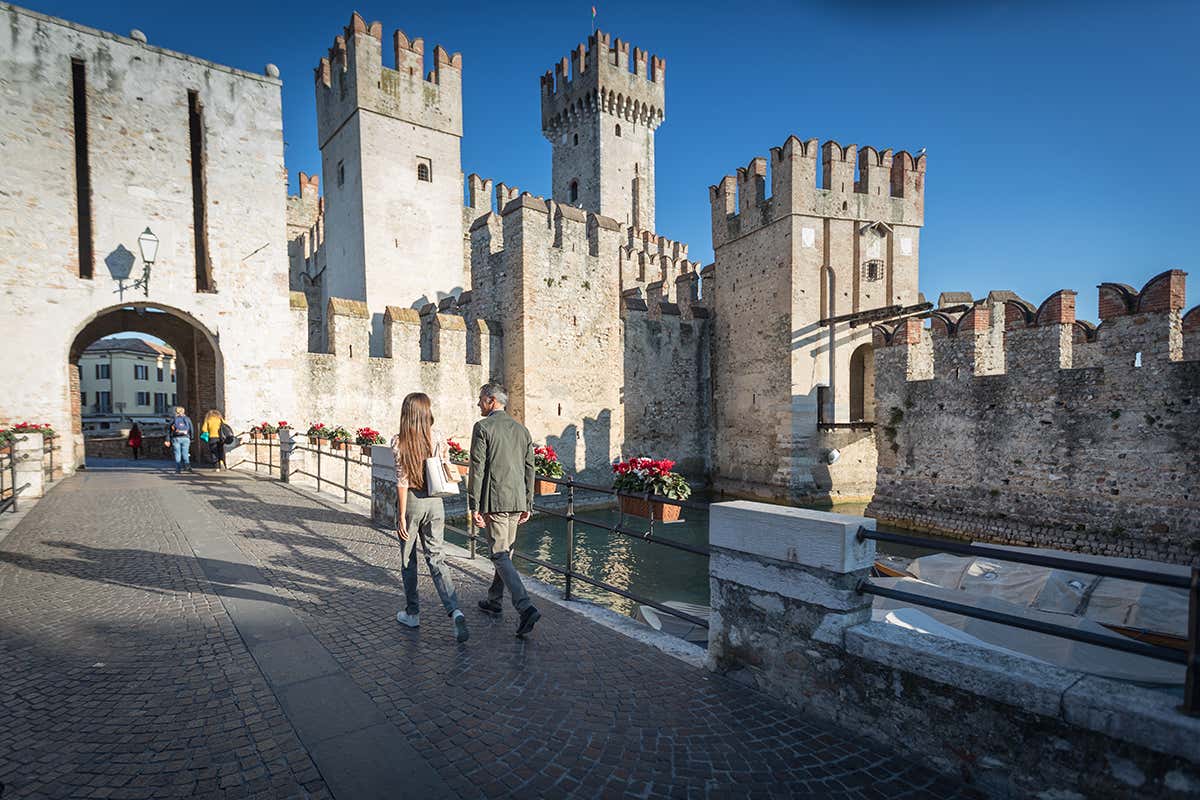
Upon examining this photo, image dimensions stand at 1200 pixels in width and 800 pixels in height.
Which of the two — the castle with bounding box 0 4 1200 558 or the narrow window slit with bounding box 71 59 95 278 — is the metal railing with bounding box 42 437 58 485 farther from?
the narrow window slit with bounding box 71 59 95 278

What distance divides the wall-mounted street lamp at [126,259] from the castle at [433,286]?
10 cm

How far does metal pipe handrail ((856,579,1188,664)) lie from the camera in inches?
82.0

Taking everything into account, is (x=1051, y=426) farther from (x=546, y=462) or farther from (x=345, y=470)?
(x=345, y=470)

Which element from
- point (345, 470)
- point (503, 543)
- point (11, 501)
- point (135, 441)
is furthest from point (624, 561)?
point (135, 441)

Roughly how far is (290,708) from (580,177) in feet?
127

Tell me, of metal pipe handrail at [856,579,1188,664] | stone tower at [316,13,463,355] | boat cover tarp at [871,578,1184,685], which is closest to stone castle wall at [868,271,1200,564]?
boat cover tarp at [871,578,1184,685]

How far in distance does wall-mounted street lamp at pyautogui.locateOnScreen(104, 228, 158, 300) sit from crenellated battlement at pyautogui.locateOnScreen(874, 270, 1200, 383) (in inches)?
756

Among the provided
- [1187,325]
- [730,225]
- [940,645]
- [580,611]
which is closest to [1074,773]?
[940,645]

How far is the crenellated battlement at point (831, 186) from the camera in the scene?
19797 mm

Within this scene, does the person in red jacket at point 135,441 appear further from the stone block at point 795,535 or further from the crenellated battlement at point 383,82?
the stone block at point 795,535

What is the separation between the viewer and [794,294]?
64.7 ft

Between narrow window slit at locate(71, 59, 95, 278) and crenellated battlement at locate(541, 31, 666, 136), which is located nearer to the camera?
narrow window slit at locate(71, 59, 95, 278)

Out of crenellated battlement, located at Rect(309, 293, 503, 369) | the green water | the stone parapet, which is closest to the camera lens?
the stone parapet

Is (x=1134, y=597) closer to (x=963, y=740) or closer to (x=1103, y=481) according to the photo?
(x=963, y=740)
